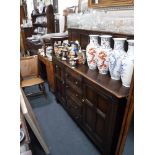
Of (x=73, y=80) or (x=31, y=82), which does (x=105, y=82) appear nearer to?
(x=73, y=80)

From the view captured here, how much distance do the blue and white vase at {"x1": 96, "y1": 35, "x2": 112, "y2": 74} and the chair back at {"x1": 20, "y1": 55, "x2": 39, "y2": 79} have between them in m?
1.67

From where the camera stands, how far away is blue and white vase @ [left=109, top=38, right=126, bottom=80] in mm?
1419

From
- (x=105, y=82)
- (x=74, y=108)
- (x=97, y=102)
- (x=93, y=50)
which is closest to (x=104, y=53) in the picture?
(x=93, y=50)

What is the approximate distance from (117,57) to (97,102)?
18.7 inches

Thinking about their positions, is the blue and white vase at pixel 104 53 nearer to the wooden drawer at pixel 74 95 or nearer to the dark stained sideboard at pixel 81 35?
the dark stained sideboard at pixel 81 35

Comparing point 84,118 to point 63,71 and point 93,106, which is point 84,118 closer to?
point 93,106

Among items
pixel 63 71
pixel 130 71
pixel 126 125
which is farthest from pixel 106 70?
pixel 63 71

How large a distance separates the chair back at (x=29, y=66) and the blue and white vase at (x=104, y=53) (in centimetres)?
167

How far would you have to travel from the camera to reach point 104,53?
1.60 metres

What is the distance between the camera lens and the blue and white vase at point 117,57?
1419 millimetres

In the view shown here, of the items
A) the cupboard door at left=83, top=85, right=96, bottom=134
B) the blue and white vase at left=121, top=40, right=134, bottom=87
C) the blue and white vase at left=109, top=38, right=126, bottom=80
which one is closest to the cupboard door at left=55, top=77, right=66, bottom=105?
the cupboard door at left=83, top=85, right=96, bottom=134

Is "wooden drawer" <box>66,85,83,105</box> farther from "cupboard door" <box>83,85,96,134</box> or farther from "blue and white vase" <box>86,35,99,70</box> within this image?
"blue and white vase" <box>86,35,99,70</box>

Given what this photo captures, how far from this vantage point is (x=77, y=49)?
216 cm

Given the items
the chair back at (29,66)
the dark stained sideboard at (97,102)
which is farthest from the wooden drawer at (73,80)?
the chair back at (29,66)
